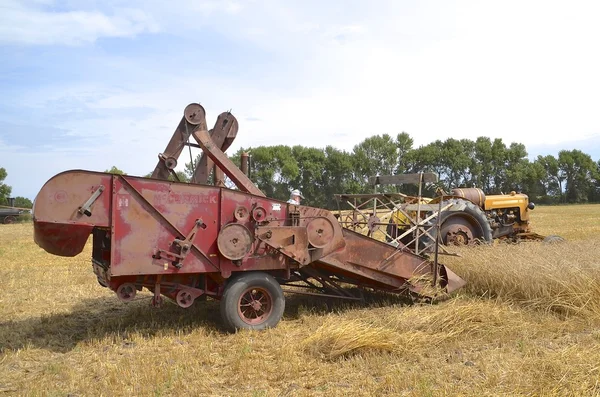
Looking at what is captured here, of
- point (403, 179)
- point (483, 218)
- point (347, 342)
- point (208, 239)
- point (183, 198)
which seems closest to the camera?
point (347, 342)

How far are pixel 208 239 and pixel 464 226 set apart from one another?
6.74 m

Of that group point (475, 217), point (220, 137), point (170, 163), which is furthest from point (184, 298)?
point (475, 217)

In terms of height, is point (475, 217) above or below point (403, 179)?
below

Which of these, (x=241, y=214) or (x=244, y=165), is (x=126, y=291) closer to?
(x=241, y=214)

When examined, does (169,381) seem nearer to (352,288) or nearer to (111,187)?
(111,187)

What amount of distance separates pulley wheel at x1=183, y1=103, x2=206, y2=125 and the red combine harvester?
0.04 feet

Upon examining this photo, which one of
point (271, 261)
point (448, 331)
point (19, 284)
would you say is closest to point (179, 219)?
point (271, 261)

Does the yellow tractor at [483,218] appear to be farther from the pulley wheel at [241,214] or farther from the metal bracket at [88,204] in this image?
the metal bracket at [88,204]

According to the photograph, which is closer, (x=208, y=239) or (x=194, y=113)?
(x=208, y=239)

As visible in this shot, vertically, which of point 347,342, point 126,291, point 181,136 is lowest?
point 347,342

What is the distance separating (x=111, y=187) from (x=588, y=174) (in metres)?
74.7

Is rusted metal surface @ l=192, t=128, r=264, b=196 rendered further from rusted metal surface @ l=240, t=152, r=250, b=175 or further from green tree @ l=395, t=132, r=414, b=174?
green tree @ l=395, t=132, r=414, b=174

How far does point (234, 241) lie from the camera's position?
20.1 ft

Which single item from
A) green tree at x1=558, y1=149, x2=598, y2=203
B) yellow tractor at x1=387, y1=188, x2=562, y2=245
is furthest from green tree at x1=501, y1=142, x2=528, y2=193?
yellow tractor at x1=387, y1=188, x2=562, y2=245
